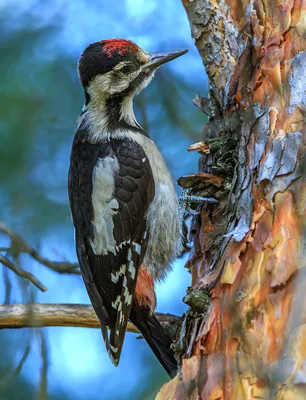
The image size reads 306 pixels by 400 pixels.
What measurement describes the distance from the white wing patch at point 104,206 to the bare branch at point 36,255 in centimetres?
19

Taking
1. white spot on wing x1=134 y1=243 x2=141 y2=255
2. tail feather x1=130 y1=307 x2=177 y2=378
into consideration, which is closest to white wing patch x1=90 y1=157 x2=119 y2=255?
white spot on wing x1=134 y1=243 x2=141 y2=255

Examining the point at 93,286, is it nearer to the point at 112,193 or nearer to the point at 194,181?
the point at 112,193

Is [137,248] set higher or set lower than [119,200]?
lower

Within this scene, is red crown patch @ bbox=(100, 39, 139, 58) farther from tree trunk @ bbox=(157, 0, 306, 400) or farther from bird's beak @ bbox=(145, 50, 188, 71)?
tree trunk @ bbox=(157, 0, 306, 400)

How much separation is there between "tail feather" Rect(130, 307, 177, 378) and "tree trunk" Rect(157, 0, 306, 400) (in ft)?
1.08

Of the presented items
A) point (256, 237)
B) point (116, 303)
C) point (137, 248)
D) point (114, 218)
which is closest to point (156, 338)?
point (116, 303)

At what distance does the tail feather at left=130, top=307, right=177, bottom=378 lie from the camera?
2.87m

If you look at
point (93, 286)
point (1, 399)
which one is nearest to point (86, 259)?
point (93, 286)

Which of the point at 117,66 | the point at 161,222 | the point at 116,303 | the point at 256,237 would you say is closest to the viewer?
the point at 256,237

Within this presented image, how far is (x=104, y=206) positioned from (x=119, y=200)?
9cm

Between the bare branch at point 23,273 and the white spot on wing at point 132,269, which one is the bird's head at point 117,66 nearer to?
the white spot on wing at point 132,269

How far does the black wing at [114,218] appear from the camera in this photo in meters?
3.15

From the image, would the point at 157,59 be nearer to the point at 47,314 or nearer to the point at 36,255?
the point at 36,255

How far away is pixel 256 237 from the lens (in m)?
2.22
